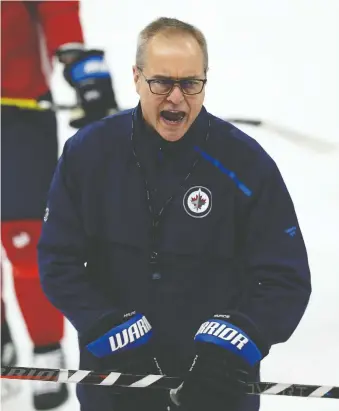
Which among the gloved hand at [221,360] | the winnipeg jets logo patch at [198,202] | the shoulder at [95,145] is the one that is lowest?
the gloved hand at [221,360]

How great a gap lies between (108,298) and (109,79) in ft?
2.32

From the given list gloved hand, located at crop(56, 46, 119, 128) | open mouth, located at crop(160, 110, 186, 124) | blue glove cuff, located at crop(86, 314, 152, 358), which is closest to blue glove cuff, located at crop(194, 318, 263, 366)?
blue glove cuff, located at crop(86, 314, 152, 358)

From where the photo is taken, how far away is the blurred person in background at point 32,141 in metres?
1.88

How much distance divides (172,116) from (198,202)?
0.15 m

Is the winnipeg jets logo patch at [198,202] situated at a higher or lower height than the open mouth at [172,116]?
lower

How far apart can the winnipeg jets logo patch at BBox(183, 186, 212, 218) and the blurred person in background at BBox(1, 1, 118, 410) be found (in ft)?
2.42

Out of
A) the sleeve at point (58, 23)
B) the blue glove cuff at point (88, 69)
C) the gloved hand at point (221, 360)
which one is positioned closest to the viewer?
the gloved hand at point (221, 360)

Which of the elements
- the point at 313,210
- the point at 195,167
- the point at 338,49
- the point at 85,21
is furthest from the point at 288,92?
the point at 195,167

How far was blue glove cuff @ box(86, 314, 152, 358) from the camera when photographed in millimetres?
1133

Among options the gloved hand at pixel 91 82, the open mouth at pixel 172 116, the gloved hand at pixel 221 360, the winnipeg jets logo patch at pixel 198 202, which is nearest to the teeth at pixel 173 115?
the open mouth at pixel 172 116

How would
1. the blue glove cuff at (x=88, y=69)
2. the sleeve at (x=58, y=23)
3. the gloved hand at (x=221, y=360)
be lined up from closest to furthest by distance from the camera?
the gloved hand at (x=221, y=360)
the blue glove cuff at (x=88, y=69)
the sleeve at (x=58, y=23)

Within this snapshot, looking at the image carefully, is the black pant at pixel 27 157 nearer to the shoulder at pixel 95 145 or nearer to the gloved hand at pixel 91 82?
the gloved hand at pixel 91 82

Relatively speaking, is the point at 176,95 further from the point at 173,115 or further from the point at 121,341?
the point at 121,341

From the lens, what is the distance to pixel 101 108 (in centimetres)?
178
